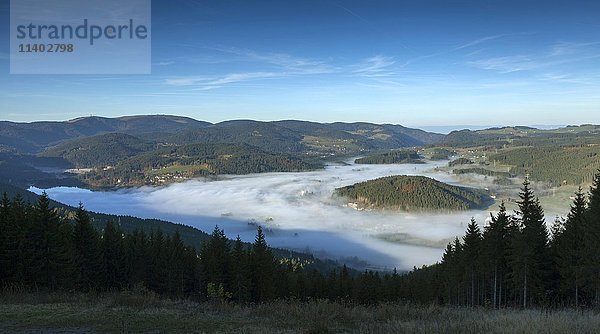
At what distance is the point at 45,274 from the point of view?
3047 cm

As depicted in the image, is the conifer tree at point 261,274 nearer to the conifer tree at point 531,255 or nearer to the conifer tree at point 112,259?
the conifer tree at point 112,259

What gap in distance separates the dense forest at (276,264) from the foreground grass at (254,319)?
178 inches

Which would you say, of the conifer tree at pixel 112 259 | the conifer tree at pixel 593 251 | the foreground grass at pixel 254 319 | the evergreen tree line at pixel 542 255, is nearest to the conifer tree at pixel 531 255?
the evergreen tree line at pixel 542 255

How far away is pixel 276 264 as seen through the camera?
5162 cm

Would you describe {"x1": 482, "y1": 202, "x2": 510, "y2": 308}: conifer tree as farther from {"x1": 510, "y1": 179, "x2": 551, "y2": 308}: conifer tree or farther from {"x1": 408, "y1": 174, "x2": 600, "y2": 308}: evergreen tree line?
{"x1": 510, "y1": 179, "x2": 551, "y2": 308}: conifer tree

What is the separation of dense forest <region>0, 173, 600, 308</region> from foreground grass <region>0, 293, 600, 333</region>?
452cm

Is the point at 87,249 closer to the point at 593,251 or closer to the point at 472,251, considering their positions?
the point at 472,251

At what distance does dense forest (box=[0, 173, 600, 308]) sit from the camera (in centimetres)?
2906

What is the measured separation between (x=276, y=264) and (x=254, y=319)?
3899cm

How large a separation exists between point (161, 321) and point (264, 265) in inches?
1363

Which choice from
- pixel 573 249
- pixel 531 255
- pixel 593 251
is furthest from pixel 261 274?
pixel 593 251

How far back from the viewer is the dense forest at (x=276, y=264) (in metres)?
29.1

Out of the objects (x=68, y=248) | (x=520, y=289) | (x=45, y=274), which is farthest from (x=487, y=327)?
(x=68, y=248)

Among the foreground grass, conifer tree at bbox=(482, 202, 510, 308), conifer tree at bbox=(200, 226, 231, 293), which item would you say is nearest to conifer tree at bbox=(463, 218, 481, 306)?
conifer tree at bbox=(482, 202, 510, 308)
